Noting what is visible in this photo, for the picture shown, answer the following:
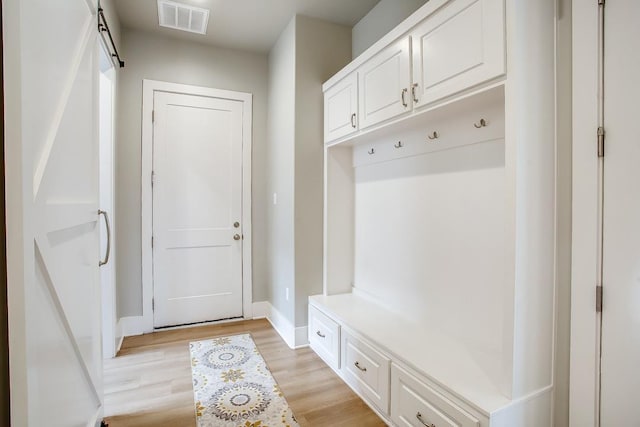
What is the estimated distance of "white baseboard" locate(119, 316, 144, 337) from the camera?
315 centimetres

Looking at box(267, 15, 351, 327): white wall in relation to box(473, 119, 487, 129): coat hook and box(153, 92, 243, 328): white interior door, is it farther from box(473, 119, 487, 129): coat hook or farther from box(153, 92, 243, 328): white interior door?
box(473, 119, 487, 129): coat hook

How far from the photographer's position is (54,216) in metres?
1.08

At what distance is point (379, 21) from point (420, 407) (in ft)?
8.88

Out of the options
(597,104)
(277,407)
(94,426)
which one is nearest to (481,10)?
(597,104)

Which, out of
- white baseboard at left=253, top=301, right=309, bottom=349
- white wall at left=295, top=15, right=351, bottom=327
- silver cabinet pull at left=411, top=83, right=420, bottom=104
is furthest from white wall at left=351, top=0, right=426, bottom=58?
white baseboard at left=253, top=301, right=309, bottom=349

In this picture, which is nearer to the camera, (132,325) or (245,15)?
(245,15)

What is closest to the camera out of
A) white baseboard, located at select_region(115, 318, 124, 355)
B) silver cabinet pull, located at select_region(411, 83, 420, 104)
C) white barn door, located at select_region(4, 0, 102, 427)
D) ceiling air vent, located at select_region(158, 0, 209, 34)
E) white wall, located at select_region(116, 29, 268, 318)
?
white barn door, located at select_region(4, 0, 102, 427)

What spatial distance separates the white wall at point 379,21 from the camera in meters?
2.37

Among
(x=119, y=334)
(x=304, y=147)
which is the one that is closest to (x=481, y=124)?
(x=304, y=147)

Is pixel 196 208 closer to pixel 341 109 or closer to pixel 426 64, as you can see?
pixel 341 109

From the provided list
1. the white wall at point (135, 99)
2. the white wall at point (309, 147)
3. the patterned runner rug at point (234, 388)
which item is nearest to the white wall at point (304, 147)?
the white wall at point (309, 147)

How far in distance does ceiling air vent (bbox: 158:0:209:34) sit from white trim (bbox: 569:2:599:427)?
2.66m

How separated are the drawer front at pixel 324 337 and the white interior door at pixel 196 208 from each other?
114 centimetres

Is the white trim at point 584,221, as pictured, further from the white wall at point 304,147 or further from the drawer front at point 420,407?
the white wall at point 304,147
